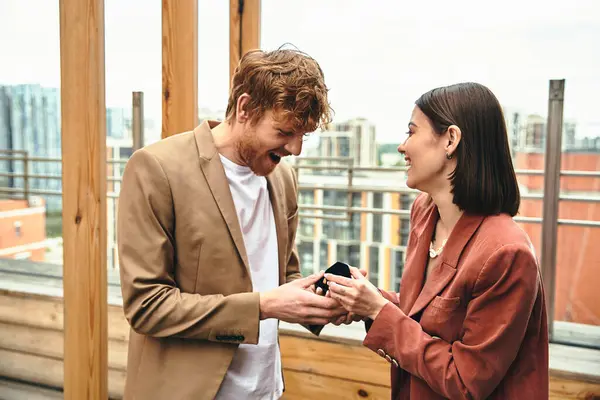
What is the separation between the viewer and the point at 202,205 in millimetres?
1251

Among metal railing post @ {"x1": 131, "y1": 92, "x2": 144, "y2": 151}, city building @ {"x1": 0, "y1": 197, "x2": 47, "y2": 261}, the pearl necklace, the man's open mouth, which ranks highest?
metal railing post @ {"x1": 131, "y1": 92, "x2": 144, "y2": 151}

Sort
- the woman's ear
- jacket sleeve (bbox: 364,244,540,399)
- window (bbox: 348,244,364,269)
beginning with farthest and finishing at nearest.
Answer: window (bbox: 348,244,364,269), the woman's ear, jacket sleeve (bbox: 364,244,540,399)

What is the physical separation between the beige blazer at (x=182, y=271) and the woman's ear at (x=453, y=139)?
0.52 metres

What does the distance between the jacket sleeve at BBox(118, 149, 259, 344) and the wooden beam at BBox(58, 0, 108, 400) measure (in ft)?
2.35

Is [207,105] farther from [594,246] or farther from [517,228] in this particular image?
[594,246]

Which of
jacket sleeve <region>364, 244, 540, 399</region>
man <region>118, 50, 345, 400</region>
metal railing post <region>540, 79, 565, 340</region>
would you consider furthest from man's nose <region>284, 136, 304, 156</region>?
metal railing post <region>540, 79, 565, 340</region>

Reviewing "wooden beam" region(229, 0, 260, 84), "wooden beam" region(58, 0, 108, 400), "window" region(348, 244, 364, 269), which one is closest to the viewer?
"wooden beam" region(58, 0, 108, 400)

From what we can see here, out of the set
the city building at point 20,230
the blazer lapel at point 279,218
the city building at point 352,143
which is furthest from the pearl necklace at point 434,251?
the city building at point 352,143

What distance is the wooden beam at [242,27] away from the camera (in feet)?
6.73

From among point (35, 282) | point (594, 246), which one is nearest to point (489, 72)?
point (594, 246)

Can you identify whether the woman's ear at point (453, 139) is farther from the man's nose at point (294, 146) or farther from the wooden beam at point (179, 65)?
the wooden beam at point (179, 65)

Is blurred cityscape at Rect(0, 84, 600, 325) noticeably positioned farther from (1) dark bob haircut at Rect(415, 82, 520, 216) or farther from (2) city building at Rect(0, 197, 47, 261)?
(1) dark bob haircut at Rect(415, 82, 520, 216)

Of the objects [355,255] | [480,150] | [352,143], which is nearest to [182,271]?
[480,150]

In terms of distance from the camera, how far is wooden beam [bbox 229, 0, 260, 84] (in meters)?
2.05
